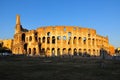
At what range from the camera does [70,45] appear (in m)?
69.9

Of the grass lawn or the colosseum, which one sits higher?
the colosseum

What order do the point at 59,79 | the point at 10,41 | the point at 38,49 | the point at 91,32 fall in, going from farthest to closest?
the point at 10,41, the point at 91,32, the point at 38,49, the point at 59,79

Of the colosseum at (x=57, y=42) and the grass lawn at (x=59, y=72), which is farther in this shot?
the colosseum at (x=57, y=42)

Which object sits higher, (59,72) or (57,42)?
(57,42)

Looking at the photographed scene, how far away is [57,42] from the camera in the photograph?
7031 centimetres

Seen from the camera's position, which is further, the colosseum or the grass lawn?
the colosseum

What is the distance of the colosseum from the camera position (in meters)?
69.6

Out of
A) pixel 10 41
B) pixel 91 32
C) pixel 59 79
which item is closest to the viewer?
pixel 59 79

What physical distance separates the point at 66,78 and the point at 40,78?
206 cm

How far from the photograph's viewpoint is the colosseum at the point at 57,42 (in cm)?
6956

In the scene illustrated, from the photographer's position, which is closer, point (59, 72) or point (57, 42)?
point (59, 72)

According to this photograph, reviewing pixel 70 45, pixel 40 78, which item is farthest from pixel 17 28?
pixel 40 78

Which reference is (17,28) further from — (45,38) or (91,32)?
(91,32)

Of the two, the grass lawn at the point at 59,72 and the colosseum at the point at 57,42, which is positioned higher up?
the colosseum at the point at 57,42
